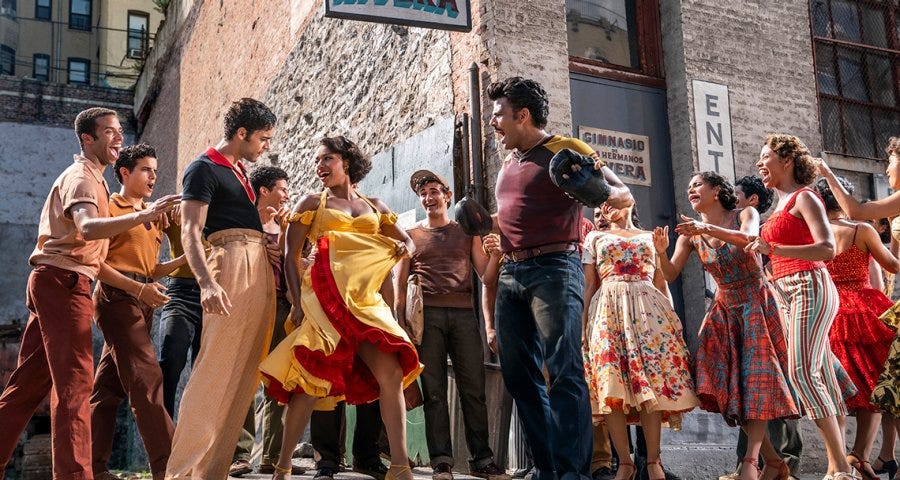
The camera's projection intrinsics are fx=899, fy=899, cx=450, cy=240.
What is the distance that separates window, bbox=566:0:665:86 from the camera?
9.55 meters

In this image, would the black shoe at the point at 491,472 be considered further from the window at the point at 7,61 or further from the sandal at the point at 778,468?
the window at the point at 7,61

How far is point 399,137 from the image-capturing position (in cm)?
1019

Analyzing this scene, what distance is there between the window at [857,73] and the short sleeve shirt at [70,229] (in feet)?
27.9

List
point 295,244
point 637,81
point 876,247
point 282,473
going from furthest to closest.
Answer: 1. point 637,81
2. point 876,247
3. point 295,244
4. point 282,473

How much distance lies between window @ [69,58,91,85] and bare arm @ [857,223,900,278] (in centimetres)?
3512

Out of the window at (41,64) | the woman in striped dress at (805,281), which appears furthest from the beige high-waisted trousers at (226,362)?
the window at (41,64)

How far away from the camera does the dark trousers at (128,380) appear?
498cm

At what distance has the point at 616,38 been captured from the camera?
387 inches

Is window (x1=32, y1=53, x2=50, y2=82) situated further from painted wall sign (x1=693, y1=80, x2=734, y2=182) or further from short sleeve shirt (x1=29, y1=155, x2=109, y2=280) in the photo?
short sleeve shirt (x1=29, y1=155, x2=109, y2=280)

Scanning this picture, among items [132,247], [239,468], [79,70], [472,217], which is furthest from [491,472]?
[79,70]

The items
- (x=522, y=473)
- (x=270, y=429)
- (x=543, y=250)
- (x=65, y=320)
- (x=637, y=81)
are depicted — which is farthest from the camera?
(x=637, y=81)

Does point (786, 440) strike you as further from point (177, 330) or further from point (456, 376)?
point (177, 330)

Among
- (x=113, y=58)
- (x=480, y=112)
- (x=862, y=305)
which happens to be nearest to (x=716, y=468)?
(x=862, y=305)

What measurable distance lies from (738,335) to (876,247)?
1483 millimetres
